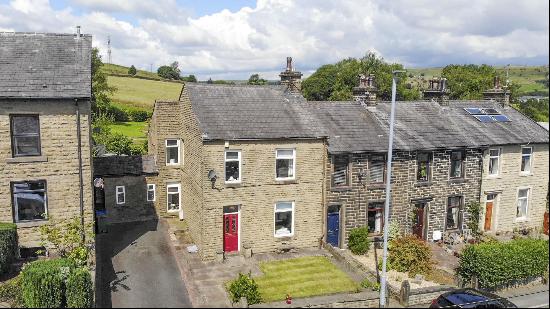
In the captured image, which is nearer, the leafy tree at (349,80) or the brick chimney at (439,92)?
the brick chimney at (439,92)

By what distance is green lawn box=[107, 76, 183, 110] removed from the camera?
3073 inches

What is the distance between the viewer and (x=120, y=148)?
45.1 m

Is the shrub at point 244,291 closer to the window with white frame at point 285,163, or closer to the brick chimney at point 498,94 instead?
the window with white frame at point 285,163

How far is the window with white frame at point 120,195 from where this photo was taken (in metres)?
29.3

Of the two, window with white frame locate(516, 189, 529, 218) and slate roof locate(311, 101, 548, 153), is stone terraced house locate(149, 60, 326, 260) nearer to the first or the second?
slate roof locate(311, 101, 548, 153)

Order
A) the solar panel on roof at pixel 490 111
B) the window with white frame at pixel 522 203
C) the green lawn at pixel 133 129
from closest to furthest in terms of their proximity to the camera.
→ the window with white frame at pixel 522 203, the solar panel on roof at pixel 490 111, the green lawn at pixel 133 129

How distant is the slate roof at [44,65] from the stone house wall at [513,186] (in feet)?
80.1

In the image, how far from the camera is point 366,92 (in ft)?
96.5

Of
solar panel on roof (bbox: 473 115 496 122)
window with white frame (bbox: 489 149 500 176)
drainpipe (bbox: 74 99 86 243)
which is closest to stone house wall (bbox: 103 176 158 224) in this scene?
drainpipe (bbox: 74 99 86 243)

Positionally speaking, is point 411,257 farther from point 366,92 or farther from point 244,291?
point 366,92

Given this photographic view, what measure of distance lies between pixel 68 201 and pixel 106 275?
3951 mm

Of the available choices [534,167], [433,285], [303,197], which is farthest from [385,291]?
[534,167]

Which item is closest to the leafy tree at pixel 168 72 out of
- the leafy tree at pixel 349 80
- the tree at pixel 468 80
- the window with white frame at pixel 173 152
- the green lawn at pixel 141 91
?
the green lawn at pixel 141 91

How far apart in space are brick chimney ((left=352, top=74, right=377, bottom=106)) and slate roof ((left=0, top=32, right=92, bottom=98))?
16.6m
